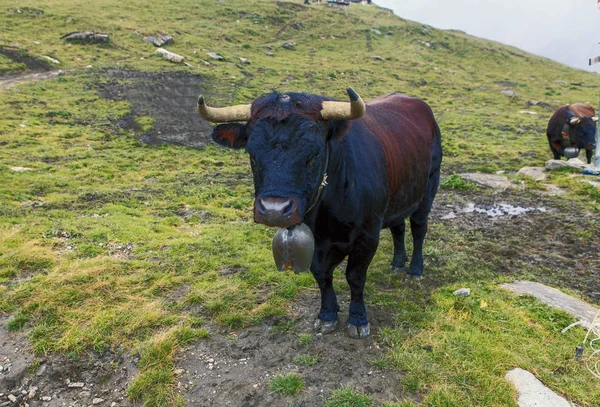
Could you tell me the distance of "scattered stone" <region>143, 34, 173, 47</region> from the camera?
29.4m

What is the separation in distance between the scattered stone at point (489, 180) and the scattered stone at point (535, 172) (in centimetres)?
74

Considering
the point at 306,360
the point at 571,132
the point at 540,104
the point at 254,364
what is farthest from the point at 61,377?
the point at 540,104

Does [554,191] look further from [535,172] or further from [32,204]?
[32,204]

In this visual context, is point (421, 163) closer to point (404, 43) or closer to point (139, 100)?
point (139, 100)

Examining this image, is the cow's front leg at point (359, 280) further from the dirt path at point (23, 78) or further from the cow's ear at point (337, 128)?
the dirt path at point (23, 78)

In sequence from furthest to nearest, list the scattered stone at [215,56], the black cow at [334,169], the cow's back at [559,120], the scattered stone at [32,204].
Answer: the scattered stone at [215,56] < the cow's back at [559,120] < the scattered stone at [32,204] < the black cow at [334,169]

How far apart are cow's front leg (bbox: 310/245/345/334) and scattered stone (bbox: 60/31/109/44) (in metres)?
29.2

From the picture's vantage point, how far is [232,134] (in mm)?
3658

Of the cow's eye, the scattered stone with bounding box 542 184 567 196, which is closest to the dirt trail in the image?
the cow's eye

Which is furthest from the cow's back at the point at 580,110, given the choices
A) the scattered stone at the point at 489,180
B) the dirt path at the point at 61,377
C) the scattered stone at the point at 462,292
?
the dirt path at the point at 61,377

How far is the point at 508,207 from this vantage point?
29.5ft

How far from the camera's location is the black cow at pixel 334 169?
3.11 metres

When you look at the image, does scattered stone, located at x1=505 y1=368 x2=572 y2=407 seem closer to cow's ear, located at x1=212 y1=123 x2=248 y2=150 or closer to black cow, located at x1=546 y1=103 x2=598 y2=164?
cow's ear, located at x1=212 y1=123 x2=248 y2=150

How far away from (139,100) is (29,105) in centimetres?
428
